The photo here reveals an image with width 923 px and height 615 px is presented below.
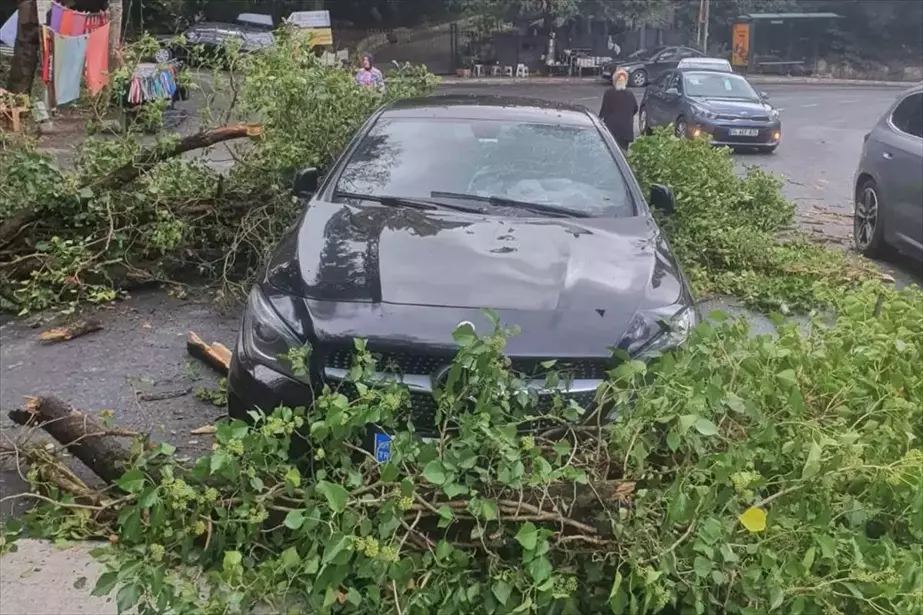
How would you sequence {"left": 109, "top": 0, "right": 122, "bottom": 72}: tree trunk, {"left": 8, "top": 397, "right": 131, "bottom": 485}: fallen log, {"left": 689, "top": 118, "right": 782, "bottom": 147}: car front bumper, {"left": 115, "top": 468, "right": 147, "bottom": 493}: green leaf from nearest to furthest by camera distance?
{"left": 115, "top": 468, "right": 147, "bottom": 493}: green leaf < {"left": 8, "top": 397, "right": 131, "bottom": 485}: fallen log < {"left": 109, "top": 0, "right": 122, "bottom": 72}: tree trunk < {"left": 689, "top": 118, "right": 782, "bottom": 147}: car front bumper

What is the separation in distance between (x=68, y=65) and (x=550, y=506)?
14205mm

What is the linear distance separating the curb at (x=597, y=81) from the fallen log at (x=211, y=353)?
2654 centimetres

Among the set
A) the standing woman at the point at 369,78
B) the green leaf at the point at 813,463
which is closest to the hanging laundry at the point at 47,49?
the standing woman at the point at 369,78

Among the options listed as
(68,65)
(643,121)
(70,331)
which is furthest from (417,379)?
(643,121)

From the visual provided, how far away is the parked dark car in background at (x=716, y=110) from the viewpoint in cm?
1750

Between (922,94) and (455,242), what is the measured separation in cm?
626

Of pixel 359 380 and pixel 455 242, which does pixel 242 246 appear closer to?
pixel 455 242

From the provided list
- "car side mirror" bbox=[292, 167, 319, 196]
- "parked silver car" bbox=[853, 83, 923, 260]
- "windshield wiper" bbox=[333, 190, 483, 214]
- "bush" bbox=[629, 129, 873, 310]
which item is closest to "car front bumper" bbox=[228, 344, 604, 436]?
"windshield wiper" bbox=[333, 190, 483, 214]

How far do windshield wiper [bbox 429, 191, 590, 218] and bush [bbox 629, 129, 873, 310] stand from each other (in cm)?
271

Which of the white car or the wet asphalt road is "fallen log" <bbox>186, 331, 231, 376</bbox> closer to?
the wet asphalt road

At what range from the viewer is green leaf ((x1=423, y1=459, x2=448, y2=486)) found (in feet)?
9.13

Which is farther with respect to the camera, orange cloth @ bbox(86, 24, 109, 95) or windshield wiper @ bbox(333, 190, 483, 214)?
orange cloth @ bbox(86, 24, 109, 95)

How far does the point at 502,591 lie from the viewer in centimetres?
273

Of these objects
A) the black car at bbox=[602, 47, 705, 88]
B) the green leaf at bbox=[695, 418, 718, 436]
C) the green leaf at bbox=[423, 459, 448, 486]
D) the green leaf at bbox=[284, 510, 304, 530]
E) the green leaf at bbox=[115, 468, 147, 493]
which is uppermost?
the green leaf at bbox=[695, 418, 718, 436]
